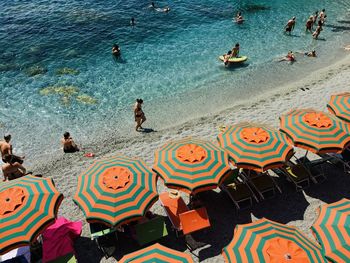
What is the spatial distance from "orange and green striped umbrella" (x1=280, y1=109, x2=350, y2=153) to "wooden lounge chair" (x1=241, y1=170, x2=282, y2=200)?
184 centimetres

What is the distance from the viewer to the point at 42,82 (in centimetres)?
2116

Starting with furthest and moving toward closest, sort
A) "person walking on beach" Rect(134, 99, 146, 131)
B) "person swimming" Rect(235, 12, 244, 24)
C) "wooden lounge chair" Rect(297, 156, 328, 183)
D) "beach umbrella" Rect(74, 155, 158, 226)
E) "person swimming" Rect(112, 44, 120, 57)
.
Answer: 1. "person swimming" Rect(235, 12, 244, 24)
2. "person swimming" Rect(112, 44, 120, 57)
3. "person walking on beach" Rect(134, 99, 146, 131)
4. "wooden lounge chair" Rect(297, 156, 328, 183)
5. "beach umbrella" Rect(74, 155, 158, 226)

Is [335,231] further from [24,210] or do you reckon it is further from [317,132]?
[24,210]

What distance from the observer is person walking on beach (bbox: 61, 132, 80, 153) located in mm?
15031

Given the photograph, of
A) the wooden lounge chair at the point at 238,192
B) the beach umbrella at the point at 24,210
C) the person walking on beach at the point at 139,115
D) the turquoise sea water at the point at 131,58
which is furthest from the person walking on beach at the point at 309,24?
the beach umbrella at the point at 24,210

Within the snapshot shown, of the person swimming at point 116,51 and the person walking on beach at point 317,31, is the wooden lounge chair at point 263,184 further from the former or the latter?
the person walking on beach at point 317,31

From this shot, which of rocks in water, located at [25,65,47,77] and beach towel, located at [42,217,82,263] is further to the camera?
rocks in water, located at [25,65,47,77]

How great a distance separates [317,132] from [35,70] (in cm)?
1964

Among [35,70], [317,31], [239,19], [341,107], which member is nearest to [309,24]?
[317,31]

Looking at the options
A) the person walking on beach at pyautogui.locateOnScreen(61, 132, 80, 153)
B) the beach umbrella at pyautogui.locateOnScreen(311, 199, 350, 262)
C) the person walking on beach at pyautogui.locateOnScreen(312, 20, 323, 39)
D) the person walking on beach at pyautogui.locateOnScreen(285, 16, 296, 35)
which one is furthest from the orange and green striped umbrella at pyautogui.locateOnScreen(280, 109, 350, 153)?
the person walking on beach at pyautogui.locateOnScreen(285, 16, 296, 35)

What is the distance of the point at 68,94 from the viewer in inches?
786

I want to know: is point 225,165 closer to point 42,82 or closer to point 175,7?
point 42,82

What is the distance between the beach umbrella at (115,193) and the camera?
9039 mm

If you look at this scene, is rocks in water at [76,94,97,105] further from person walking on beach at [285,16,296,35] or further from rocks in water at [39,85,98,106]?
person walking on beach at [285,16,296,35]
